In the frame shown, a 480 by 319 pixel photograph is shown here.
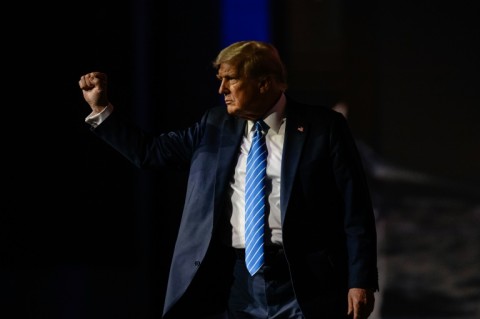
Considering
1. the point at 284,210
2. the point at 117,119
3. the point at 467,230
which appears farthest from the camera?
the point at 467,230

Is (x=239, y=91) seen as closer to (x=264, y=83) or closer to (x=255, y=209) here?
(x=264, y=83)

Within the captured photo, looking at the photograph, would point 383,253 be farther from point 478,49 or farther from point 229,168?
point 229,168

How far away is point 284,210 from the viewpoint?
2469 millimetres

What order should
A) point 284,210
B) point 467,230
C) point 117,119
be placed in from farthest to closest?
point 467,230, point 117,119, point 284,210

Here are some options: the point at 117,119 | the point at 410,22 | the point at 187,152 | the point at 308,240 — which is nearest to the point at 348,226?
the point at 308,240

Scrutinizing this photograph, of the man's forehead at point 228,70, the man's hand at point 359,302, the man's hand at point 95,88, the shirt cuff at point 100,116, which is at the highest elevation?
the man's forehead at point 228,70

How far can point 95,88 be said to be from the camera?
2625 millimetres

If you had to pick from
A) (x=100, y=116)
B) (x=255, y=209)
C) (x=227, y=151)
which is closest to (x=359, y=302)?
(x=255, y=209)

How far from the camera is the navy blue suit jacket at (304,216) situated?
250cm

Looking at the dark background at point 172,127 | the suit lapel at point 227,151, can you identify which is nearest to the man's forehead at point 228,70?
the suit lapel at point 227,151

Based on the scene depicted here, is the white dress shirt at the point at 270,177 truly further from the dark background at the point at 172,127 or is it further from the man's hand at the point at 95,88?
the dark background at the point at 172,127

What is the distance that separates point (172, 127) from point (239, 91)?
4.16 feet

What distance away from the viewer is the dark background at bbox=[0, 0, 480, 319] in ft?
12.0

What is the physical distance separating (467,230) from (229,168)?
151cm
